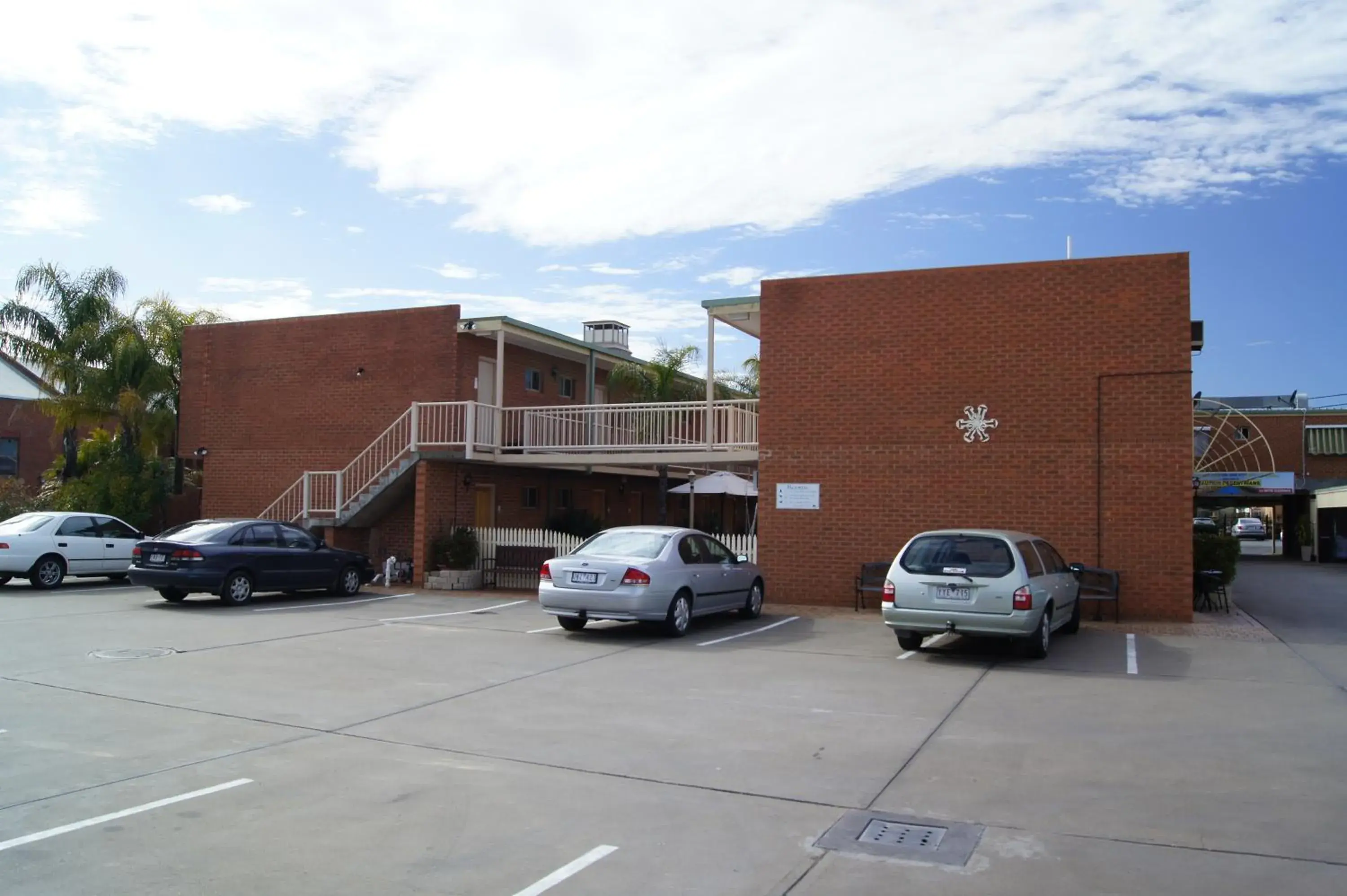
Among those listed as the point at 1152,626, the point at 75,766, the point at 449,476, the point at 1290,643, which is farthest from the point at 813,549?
the point at 75,766

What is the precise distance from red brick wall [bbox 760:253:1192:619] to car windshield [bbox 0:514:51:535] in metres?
13.4

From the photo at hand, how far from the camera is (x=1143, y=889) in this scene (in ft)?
16.9

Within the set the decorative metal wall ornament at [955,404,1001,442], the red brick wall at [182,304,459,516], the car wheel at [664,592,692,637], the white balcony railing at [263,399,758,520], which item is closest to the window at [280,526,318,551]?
the white balcony railing at [263,399,758,520]

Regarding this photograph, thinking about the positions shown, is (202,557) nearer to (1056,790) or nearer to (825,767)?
(825,767)

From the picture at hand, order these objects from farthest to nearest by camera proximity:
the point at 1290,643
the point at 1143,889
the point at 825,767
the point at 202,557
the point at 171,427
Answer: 1. the point at 171,427
2. the point at 202,557
3. the point at 1290,643
4. the point at 825,767
5. the point at 1143,889

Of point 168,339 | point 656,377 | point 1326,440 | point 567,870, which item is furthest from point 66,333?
point 1326,440

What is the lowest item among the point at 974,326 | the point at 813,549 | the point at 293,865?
the point at 293,865

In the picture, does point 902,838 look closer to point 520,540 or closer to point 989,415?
point 989,415

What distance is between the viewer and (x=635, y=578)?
13.6 m

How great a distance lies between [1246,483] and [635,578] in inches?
1097

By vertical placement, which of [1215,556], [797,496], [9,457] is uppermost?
[9,457]

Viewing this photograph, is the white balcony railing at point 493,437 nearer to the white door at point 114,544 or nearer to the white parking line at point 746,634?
the white door at point 114,544

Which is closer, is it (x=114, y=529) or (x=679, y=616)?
(x=679, y=616)

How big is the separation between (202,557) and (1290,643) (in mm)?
15647
